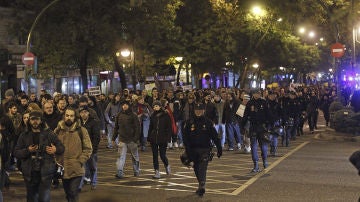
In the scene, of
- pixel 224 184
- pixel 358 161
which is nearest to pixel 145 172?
pixel 224 184

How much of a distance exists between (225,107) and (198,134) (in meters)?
8.09

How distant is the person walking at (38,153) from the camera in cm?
779

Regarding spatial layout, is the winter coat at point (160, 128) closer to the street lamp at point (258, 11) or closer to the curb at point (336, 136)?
the curb at point (336, 136)

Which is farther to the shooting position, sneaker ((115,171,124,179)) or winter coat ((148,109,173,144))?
sneaker ((115,171,124,179))

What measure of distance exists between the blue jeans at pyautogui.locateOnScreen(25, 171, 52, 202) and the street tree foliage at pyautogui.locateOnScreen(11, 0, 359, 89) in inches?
621

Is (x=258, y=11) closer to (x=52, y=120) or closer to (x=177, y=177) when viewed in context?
(x=177, y=177)

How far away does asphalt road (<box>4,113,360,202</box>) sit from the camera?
10461mm

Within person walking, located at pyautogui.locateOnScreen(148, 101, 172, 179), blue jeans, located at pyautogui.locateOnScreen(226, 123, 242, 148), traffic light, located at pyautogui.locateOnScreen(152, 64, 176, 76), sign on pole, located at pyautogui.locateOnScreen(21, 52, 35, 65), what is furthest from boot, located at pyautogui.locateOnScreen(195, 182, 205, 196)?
traffic light, located at pyautogui.locateOnScreen(152, 64, 176, 76)

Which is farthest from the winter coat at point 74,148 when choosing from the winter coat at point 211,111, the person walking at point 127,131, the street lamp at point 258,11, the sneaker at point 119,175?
the street lamp at point 258,11

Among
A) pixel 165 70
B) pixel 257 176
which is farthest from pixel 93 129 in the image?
pixel 165 70

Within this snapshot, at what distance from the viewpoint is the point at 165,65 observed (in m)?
41.0

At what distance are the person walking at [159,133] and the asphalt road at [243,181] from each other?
495mm

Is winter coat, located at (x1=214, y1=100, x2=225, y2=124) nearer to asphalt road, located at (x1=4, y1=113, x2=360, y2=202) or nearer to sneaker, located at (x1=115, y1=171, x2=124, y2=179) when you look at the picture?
asphalt road, located at (x1=4, y1=113, x2=360, y2=202)

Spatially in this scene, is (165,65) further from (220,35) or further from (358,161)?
(358,161)
